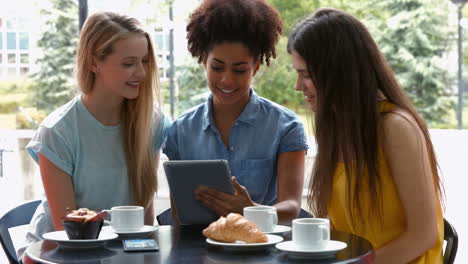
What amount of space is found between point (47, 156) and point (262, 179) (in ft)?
2.28

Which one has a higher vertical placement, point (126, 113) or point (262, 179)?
point (126, 113)

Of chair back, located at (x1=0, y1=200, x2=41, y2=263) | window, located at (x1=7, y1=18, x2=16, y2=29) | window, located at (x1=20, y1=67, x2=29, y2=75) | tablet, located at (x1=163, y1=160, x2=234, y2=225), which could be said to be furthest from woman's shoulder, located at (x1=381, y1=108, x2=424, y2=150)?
window, located at (x1=7, y1=18, x2=16, y2=29)

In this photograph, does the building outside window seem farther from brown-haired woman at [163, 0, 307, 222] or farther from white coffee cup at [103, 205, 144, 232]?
white coffee cup at [103, 205, 144, 232]

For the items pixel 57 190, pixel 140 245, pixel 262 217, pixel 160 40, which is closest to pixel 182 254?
pixel 140 245

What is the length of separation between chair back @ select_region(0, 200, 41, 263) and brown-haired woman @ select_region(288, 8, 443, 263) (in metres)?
0.92

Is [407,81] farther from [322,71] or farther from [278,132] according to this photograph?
[322,71]

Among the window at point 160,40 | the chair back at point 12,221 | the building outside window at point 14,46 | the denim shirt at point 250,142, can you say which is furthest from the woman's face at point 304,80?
the building outside window at point 14,46

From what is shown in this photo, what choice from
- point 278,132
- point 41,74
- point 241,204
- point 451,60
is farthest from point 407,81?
point 241,204

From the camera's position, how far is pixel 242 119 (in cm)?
247

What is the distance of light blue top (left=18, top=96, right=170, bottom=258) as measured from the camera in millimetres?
2295

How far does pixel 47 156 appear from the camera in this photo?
2.25 metres

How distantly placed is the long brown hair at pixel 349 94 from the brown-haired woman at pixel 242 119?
41 centimetres

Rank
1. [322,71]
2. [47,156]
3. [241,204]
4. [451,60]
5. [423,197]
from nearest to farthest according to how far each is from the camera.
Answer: [423,197] < [322,71] < [241,204] < [47,156] < [451,60]

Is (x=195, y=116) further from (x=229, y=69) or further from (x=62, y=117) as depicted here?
(x=62, y=117)
